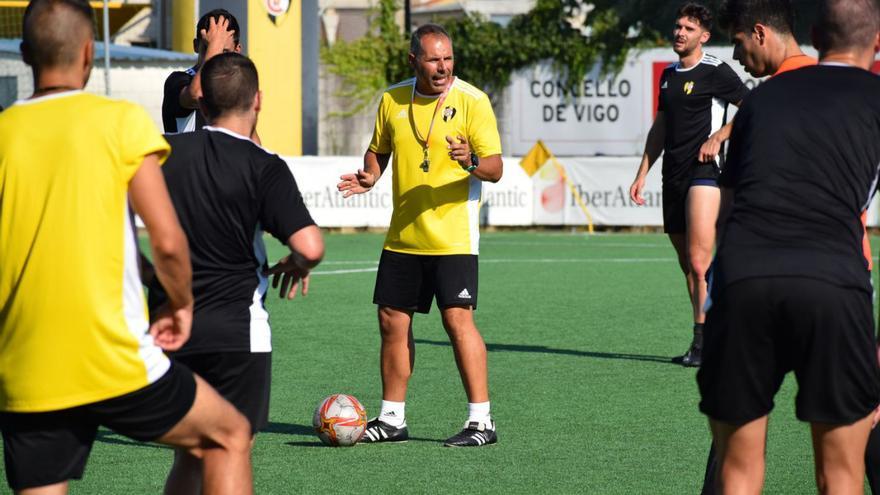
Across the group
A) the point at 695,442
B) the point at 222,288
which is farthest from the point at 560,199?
the point at 222,288

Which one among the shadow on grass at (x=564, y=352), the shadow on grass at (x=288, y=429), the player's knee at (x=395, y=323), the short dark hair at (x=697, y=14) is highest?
the short dark hair at (x=697, y=14)

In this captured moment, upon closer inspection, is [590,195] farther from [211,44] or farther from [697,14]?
[211,44]

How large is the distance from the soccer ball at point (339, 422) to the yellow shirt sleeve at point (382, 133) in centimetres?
135

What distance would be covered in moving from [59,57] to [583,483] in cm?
336

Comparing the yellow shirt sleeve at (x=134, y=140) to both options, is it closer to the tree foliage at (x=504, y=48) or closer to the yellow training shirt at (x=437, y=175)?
the yellow training shirt at (x=437, y=175)

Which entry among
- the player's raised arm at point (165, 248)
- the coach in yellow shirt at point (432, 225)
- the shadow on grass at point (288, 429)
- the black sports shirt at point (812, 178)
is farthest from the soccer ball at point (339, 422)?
the black sports shirt at point (812, 178)

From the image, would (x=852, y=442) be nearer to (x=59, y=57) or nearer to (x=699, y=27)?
(x=59, y=57)

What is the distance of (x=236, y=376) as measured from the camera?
498cm

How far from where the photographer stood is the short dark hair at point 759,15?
4.92 meters

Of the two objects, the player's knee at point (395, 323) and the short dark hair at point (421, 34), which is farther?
the player's knee at point (395, 323)

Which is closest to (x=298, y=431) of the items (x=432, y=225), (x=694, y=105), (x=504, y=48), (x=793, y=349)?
(x=432, y=225)

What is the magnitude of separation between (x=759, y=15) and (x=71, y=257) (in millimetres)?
2380

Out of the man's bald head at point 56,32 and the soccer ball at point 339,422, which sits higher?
the man's bald head at point 56,32

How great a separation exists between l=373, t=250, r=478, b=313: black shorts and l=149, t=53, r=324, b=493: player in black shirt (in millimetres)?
2527
